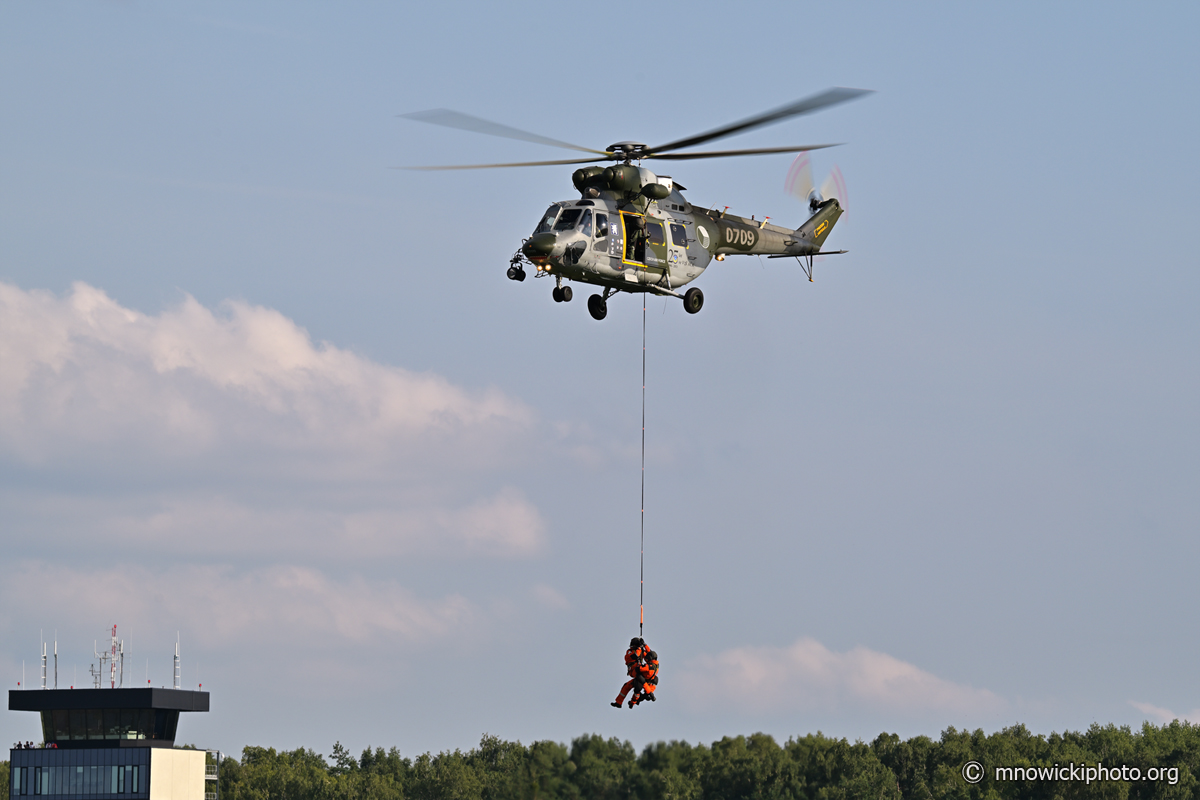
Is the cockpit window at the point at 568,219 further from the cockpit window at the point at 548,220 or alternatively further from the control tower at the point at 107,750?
the control tower at the point at 107,750

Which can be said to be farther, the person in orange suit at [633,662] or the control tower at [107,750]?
the control tower at [107,750]

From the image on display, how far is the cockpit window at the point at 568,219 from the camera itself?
55031mm

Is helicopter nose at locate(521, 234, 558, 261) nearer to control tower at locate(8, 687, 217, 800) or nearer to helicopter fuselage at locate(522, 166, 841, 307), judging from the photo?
helicopter fuselage at locate(522, 166, 841, 307)

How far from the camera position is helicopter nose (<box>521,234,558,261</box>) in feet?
176

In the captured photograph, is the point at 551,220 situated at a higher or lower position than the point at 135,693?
higher

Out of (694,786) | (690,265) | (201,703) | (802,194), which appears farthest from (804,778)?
(690,265)

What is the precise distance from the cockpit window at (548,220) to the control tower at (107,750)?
8829cm

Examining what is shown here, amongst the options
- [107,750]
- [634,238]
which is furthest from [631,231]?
[107,750]

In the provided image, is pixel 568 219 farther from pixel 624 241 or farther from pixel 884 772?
pixel 884 772

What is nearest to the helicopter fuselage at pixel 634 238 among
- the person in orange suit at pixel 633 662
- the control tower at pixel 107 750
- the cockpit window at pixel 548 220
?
the cockpit window at pixel 548 220

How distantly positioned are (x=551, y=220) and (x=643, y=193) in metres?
4.17

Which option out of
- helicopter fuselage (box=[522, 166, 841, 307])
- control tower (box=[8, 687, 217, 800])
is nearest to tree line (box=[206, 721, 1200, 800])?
control tower (box=[8, 687, 217, 800])

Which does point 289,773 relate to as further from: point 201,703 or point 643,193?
point 643,193

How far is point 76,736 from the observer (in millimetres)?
135000
